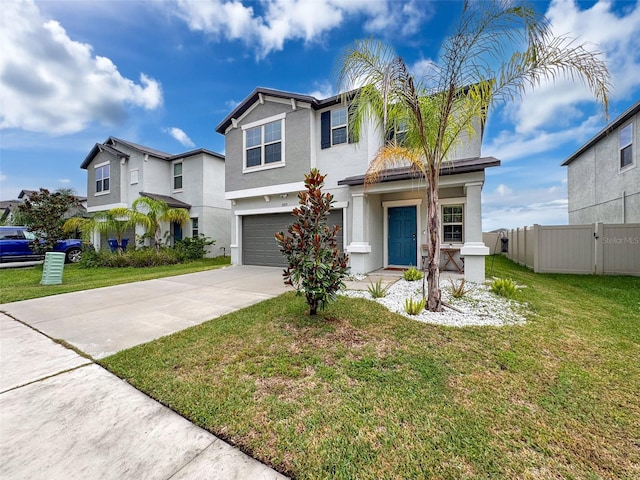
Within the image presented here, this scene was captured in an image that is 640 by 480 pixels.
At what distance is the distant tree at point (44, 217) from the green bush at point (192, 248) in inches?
191

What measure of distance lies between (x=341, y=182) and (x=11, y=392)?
8.62 metres

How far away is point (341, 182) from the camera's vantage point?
31.4 feet

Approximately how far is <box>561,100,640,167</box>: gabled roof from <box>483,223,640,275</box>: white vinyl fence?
3434mm

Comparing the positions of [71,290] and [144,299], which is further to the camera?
[71,290]

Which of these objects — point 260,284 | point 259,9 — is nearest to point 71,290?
point 260,284

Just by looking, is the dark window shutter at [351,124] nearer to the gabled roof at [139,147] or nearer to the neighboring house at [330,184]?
the neighboring house at [330,184]

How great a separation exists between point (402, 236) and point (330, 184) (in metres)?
3.52

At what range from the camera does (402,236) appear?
10.8 metres

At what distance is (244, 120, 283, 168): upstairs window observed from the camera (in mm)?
11125

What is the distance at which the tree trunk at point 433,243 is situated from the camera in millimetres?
5066

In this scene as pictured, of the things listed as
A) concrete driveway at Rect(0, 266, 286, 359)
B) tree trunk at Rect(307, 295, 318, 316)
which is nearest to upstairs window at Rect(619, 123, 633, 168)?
tree trunk at Rect(307, 295, 318, 316)

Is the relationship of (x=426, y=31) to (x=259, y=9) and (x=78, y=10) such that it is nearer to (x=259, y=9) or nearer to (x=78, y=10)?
(x=259, y=9)

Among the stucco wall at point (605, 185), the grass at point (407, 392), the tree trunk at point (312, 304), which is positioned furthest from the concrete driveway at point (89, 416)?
the stucco wall at point (605, 185)

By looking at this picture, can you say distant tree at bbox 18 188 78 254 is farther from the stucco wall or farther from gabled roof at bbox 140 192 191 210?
the stucco wall
